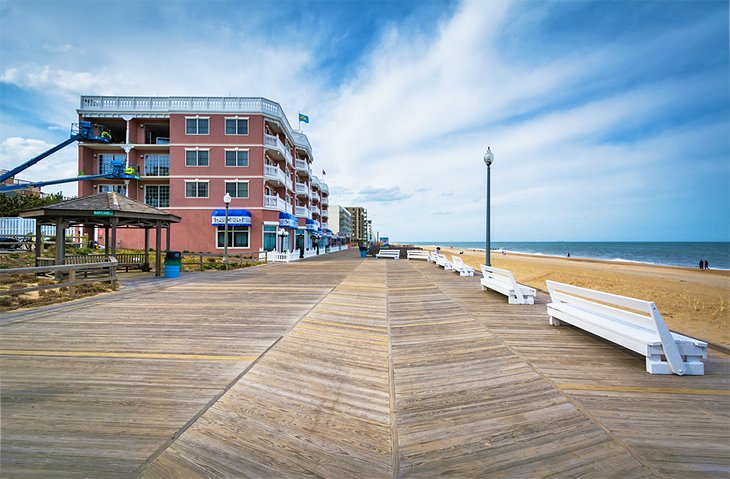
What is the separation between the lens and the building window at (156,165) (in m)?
30.1

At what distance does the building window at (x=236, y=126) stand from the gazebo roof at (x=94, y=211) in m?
16.9

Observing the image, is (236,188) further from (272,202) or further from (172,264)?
(172,264)

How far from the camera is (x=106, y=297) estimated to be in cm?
881

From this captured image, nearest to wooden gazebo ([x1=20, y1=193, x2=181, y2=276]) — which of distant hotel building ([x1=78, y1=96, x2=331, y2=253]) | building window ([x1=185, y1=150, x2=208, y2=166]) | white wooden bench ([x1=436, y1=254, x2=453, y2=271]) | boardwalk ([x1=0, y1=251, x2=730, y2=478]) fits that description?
boardwalk ([x1=0, y1=251, x2=730, y2=478])

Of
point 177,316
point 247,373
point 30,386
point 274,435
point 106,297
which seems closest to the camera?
point 274,435

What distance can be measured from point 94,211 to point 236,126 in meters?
19.2

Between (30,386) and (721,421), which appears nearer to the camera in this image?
(721,421)

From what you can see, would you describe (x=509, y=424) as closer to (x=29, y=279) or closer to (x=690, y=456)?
(x=690, y=456)

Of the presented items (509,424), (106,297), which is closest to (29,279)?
(106,297)

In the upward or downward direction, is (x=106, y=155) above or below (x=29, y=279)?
above

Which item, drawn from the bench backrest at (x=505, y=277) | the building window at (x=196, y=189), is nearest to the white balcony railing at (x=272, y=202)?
the building window at (x=196, y=189)

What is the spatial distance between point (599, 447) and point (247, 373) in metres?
3.68

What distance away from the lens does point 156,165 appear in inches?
1189

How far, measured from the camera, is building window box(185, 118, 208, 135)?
28344 millimetres
